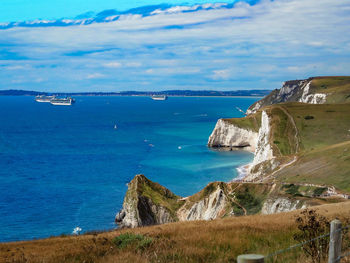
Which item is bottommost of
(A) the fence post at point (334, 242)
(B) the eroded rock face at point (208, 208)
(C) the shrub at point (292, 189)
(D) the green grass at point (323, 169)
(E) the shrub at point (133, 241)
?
(B) the eroded rock face at point (208, 208)

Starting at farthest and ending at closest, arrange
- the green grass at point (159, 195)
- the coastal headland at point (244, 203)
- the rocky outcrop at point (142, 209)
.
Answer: the green grass at point (159, 195), the rocky outcrop at point (142, 209), the coastal headland at point (244, 203)

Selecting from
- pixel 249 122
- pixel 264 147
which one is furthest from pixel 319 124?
pixel 249 122

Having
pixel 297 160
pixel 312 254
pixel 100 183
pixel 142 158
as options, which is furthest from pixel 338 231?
pixel 142 158

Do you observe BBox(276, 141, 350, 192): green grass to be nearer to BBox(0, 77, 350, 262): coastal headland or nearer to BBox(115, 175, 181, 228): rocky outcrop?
BBox(0, 77, 350, 262): coastal headland

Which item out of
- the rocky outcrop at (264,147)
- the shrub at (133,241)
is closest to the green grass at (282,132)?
the rocky outcrop at (264,147)

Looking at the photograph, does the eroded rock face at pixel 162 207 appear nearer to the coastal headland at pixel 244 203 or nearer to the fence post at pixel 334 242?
the coastal headland at pixel 244 203

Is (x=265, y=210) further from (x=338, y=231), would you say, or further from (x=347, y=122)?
(x=347, y=122)

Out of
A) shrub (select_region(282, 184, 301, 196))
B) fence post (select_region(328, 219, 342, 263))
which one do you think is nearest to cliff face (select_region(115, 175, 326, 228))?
shrub (select_region(282, 184, 301, 196))

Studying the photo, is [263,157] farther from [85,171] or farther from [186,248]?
[186,248]
